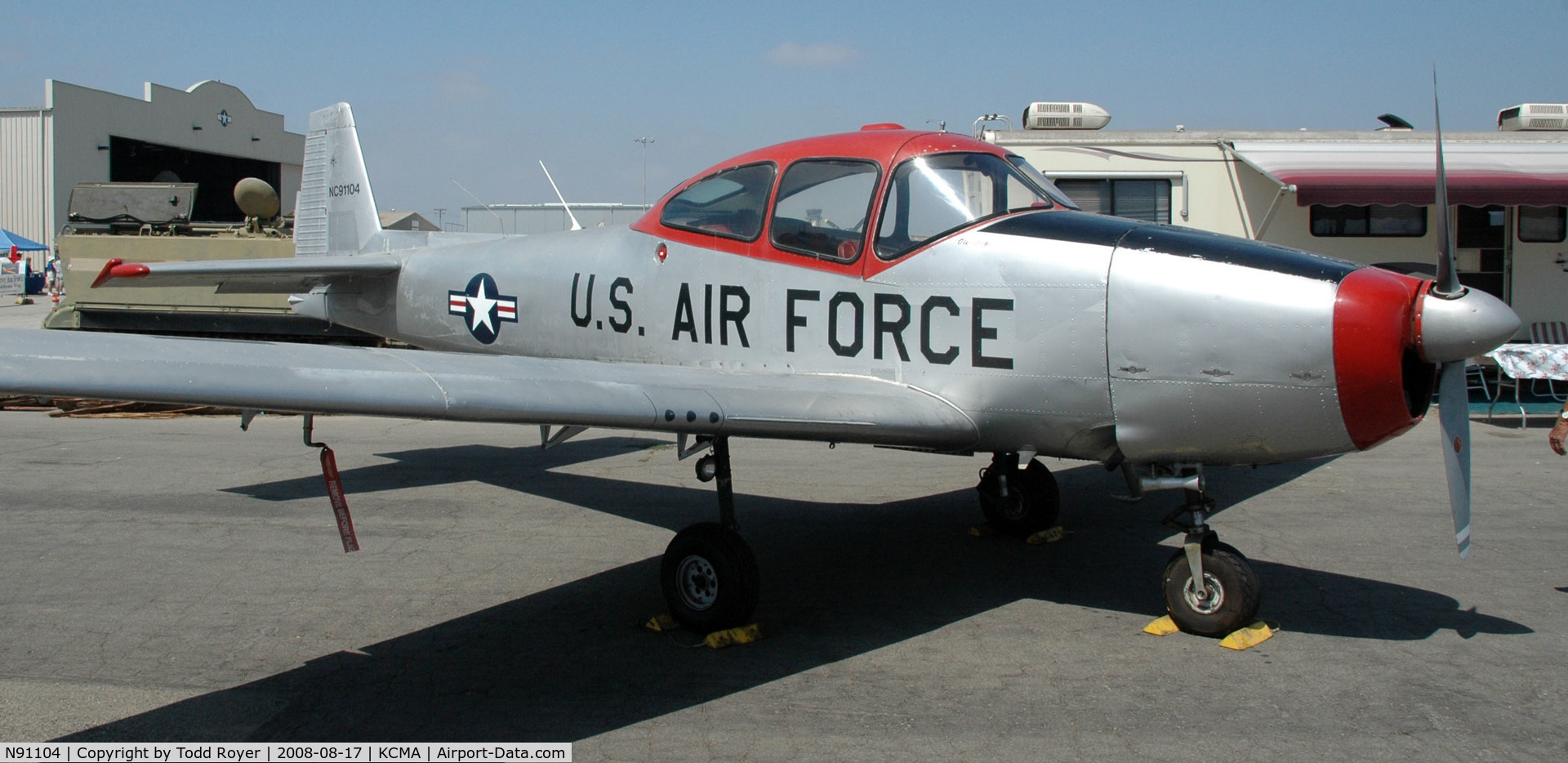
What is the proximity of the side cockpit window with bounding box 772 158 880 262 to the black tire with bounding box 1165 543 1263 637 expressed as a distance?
84.9 inches

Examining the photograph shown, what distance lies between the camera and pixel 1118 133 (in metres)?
13.2

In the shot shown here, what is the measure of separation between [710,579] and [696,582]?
10 cm

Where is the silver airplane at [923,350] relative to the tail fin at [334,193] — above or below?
below

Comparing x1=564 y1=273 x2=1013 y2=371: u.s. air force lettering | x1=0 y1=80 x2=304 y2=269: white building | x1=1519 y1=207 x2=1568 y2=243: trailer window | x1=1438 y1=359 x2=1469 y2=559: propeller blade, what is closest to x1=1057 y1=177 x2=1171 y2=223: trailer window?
x1=1519 y1=207 x2=1568 y2=243: trailer window

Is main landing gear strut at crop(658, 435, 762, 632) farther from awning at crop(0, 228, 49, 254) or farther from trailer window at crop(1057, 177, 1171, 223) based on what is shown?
awning at crop(0, 228, 49, 254)

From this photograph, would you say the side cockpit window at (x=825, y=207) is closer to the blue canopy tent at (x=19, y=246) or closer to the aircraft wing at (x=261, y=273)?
the aircraft wing at (x=261, y=273)

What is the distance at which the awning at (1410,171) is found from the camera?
1196cm

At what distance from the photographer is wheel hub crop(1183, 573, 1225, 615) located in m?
4.96

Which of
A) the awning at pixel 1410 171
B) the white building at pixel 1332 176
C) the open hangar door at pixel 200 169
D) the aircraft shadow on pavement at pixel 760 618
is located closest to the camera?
the aircraft shadow on pavement at pixel 760 618

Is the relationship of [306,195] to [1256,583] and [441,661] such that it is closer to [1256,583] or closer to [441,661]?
[441,661]

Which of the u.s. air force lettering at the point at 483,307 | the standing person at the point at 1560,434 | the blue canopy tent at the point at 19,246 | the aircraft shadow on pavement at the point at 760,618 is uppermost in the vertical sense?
the blue canopy tent at the point at 19,246

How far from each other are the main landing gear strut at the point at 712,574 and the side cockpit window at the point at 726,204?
1173mm

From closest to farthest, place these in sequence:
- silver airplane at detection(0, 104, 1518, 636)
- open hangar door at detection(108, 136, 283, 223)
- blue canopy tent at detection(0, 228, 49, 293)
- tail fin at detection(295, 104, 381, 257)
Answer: silver airplane at detection(0, 104, 1518, 636) → tail fin at detection(295, 104, 381, 257) → blue canopy tent at detection(0, 228, 49, 293) → open hangar door at detection(108, 136, 283, 223)

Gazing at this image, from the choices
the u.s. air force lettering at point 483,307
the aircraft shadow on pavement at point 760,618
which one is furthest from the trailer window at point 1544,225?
the u.s. air force lettering at point 483,307
